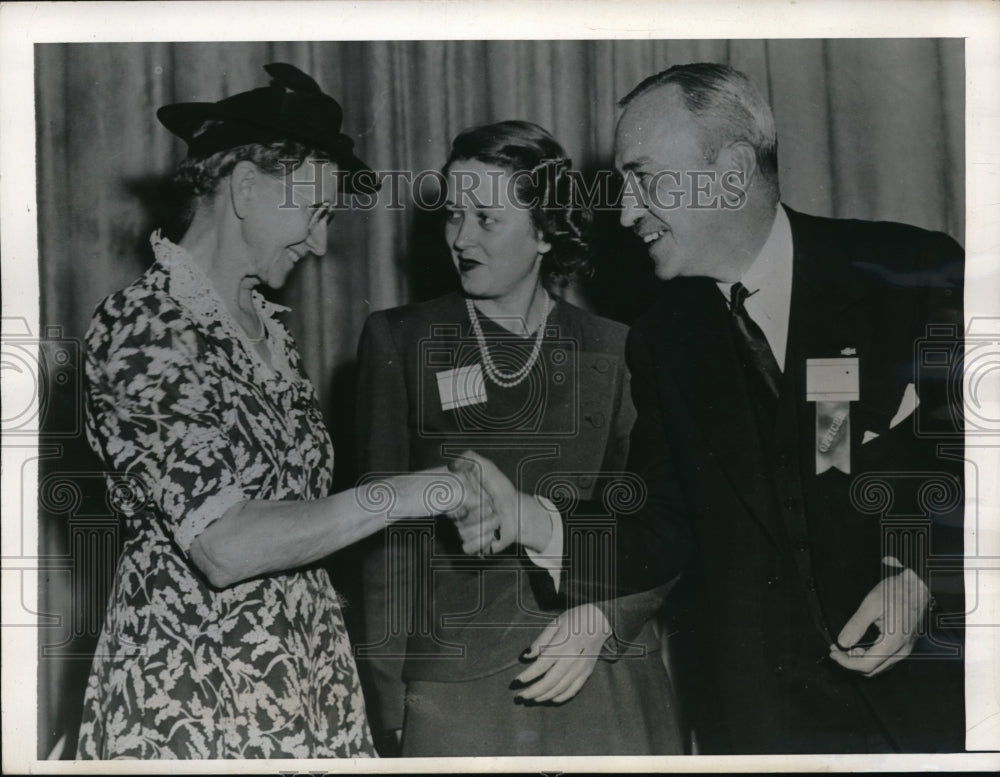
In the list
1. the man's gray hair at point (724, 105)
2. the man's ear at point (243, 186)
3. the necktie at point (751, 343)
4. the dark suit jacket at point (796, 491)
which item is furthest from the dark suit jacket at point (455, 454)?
the man's gray hair at point (724, 105)

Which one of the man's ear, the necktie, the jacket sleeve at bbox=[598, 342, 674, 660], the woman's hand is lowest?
the woman's hand

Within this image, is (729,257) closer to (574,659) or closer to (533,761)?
(574,659)

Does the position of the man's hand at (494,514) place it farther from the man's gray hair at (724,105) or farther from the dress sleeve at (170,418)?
the man's gray hair at (724,105)

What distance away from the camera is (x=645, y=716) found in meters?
2.79

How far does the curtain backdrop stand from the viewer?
2766mm

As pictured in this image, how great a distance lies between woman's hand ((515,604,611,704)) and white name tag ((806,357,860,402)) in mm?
829

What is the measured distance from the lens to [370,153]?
2766 mm

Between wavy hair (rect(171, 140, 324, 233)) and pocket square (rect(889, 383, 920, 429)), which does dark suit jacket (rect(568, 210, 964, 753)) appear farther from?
wavy hair (rect(171, 140, 324, 233))

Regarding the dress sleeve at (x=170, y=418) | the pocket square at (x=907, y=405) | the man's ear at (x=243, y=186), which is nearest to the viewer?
the dress sleeve at (x=170, y=418)

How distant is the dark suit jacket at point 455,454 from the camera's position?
2727mm

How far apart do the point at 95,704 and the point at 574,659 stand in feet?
4.17

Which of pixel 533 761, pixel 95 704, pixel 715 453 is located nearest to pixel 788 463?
pixel 715 453

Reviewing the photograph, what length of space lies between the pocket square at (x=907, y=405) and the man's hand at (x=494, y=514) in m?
0.97

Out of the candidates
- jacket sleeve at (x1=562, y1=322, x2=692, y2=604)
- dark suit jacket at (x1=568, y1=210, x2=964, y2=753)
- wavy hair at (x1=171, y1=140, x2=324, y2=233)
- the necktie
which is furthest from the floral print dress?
the necktie
